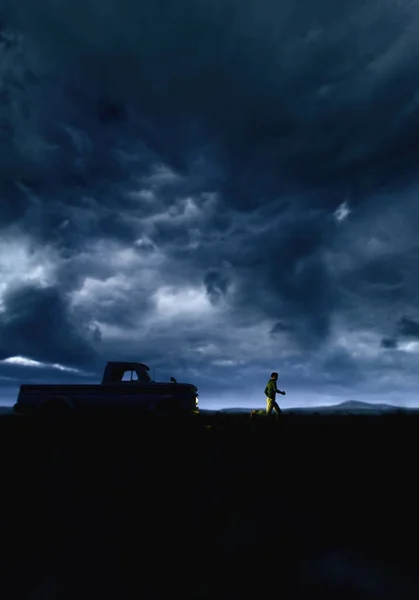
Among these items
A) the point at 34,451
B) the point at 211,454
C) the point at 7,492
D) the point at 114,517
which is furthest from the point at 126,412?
the point at 114,517

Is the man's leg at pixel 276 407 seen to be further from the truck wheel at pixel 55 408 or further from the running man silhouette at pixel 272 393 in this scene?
the truck wheel at pixel 55 408

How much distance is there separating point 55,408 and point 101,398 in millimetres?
1264

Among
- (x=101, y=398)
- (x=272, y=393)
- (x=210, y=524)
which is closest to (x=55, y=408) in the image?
(x=101, y=398)

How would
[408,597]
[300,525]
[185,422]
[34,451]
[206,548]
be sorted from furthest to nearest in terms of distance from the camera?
[185,422] < [34,451] < [300,525] < [206,548] < [408,597]

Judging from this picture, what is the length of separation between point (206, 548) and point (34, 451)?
13.6ft

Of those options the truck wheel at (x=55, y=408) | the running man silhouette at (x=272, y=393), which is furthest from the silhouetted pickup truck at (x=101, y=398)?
the running man silhouette at (x=272, y=393)

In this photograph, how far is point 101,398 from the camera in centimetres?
1041

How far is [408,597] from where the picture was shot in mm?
2088

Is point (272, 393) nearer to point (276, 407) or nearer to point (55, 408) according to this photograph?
point (276, 407)

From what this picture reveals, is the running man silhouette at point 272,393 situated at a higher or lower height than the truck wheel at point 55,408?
higher

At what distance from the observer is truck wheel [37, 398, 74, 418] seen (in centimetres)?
1030

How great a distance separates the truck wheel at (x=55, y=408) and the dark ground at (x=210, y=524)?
4.98 meters

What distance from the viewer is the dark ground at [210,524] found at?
221 cm

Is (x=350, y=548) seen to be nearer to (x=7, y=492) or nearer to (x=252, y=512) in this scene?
(x=252, y=512)
